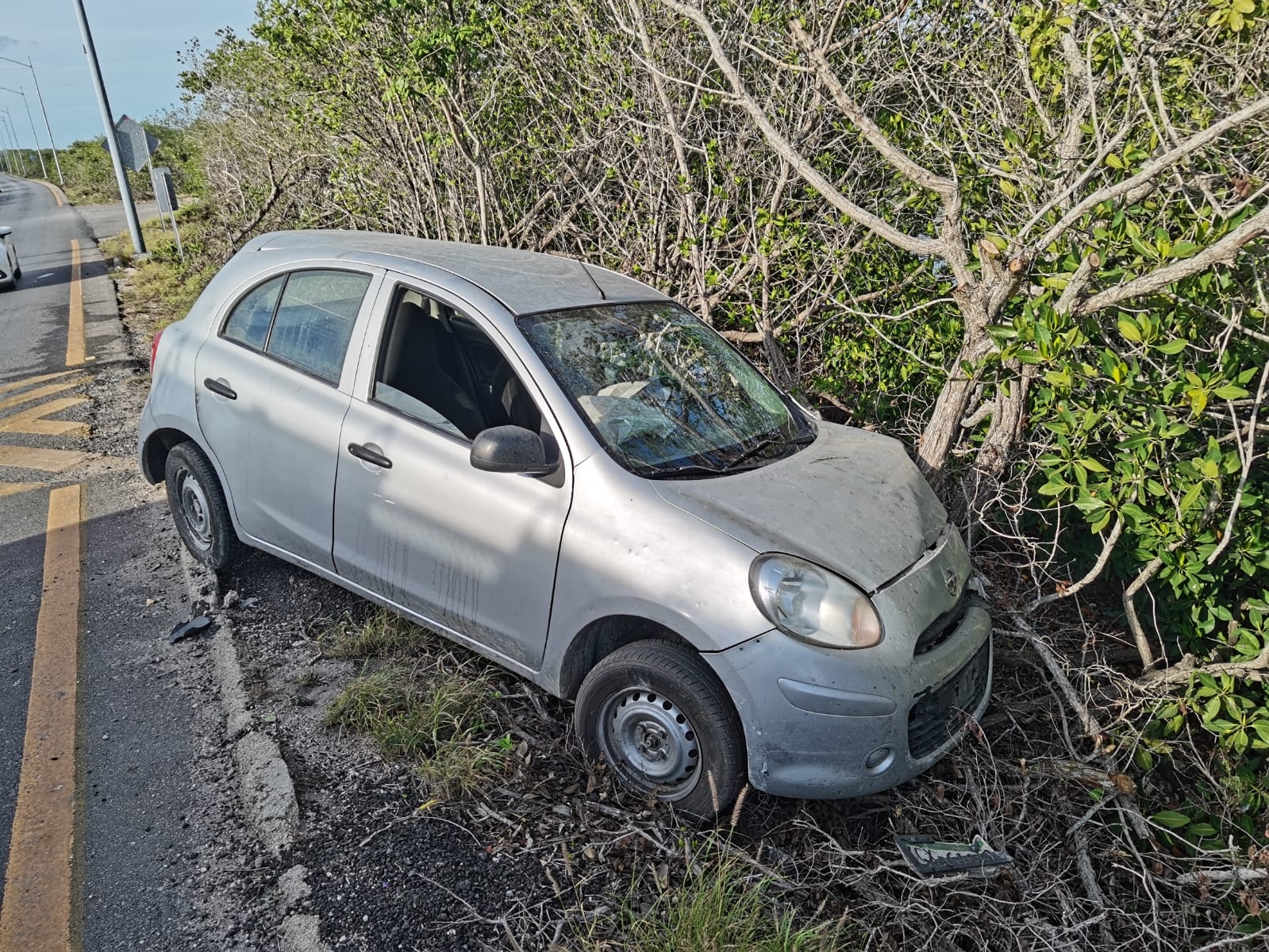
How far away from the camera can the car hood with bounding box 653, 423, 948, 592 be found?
294 cm

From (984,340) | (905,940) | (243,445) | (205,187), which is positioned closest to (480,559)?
(243,445)

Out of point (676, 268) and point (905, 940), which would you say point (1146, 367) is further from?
point (676, 268)

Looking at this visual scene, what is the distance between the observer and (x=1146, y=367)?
3.86 m

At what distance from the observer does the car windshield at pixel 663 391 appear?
130 inches

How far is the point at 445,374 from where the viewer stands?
386 cm

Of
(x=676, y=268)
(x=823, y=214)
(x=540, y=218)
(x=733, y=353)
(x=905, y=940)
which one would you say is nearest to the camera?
(x=905, y=940)

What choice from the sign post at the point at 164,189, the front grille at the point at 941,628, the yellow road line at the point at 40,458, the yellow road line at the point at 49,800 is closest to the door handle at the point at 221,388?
the yellow road line at the point at 49,800

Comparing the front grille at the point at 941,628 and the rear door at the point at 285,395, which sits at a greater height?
the rear door at the point at 285,395

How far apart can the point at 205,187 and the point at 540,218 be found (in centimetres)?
1411

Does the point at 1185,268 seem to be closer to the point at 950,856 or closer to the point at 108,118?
the point at 950,856

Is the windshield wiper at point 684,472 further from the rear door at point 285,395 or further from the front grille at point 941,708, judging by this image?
the rear door at point 285,395

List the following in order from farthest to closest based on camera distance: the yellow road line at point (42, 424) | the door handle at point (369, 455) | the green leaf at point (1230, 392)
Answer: the yellow road line at point (42, 424) → the door handle at point (369, 455) → the green leaf at point (1230, 392)

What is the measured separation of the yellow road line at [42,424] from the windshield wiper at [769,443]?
608cm

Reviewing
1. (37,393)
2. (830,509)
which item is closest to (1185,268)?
(830,509)
